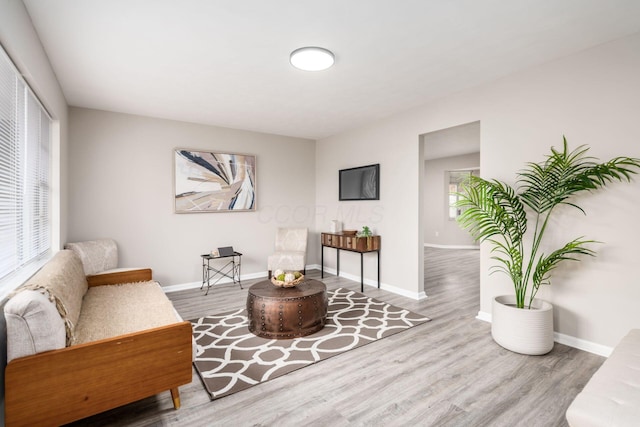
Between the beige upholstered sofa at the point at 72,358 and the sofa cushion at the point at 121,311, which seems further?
the sofa cushion at the point at 121,311

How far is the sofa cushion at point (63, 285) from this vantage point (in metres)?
1.73

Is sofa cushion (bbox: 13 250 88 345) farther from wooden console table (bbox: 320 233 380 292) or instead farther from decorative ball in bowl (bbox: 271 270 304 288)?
wooden console table (bbox: 320 233 380 292)

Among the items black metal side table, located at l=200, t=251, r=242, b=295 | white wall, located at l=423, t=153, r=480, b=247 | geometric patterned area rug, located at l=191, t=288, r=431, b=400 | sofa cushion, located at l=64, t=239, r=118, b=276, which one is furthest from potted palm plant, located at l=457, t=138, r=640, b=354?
white wall, located at l=423, t=153, r=480, b=247

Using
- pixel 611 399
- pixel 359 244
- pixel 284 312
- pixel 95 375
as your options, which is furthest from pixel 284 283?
pixel 611 399

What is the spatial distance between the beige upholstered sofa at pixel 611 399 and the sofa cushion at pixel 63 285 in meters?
2.57

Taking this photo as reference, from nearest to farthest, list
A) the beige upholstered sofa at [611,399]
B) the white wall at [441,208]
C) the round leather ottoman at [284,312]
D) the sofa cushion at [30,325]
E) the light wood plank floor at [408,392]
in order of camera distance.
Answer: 1. the beige upholstered sofa at [611,399]
2. the sofa cushion at [30,325]
3. the light wood plank floor at [408,392]
4. the round leather ottoman at [284,312]
5. the white wall at [441,208]

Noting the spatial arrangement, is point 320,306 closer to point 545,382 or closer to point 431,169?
point 545,382

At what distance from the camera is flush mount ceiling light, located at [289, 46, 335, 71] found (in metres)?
2.55

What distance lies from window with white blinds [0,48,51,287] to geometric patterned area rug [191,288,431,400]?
151cm

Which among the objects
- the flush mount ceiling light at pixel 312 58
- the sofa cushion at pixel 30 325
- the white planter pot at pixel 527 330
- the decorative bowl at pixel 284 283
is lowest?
the white planter pot at pixel 527 330

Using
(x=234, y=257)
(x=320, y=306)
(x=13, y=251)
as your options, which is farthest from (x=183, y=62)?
(x=234, y=257)

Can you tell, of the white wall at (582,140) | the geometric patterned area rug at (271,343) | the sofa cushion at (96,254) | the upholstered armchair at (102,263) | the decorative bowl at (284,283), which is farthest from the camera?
the sofa cushion at (96,254)

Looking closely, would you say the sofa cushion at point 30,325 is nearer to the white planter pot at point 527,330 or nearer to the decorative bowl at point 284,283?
the decorative bowl at point 284,283

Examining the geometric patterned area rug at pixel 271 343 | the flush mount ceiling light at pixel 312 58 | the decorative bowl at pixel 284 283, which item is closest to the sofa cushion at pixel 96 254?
the geometric patterned area rug at pixel 271 343
